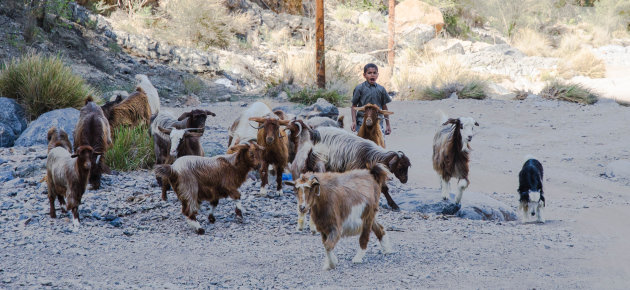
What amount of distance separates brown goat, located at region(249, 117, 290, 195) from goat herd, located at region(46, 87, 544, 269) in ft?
0.04

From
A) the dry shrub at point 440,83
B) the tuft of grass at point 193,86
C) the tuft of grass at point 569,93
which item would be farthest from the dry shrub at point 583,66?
the tuft of grass at point 193,86

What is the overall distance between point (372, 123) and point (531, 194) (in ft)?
7.32

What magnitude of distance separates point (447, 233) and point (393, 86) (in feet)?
51.2

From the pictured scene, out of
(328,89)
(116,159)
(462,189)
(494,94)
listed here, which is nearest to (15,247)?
(116,159)

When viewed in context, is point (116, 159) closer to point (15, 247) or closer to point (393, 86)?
point (15, 247)

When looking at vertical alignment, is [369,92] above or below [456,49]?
below

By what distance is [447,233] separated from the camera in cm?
652

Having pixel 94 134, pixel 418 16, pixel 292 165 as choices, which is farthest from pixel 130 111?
pixel 418 16

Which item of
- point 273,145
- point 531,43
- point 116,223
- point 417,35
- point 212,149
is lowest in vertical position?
point 116,223

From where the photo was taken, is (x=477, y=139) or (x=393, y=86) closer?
(x=477, y=139)

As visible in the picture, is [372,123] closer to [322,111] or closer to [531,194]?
[531,194]

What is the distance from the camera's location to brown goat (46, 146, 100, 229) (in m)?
6.32

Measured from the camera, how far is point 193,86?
19.1 meters

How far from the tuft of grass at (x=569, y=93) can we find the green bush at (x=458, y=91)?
6.26 feet
